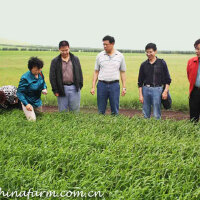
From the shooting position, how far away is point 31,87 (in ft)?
17.8

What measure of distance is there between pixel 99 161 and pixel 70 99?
9.45 ft

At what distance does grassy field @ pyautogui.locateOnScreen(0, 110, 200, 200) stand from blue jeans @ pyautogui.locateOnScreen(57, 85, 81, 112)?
3.06ft

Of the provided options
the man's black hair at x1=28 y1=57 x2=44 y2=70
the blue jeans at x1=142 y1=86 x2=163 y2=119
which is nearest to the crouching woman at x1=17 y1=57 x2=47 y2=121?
the man's black hair at x1=28 y1=57 x2=44 y2=70

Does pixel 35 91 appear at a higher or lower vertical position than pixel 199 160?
higher

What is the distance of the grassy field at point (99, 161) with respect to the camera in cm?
296

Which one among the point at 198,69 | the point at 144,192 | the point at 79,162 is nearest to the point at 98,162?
the point at 79,162

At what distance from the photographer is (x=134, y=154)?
12.8 feet

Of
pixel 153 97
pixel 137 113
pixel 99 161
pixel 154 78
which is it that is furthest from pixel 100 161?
pixel 137 113

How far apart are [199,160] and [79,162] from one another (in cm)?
176

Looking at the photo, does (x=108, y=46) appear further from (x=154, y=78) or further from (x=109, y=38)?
(x=154, y=78)

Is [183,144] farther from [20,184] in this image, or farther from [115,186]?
[20,184]

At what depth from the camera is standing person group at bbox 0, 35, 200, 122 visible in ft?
18.1

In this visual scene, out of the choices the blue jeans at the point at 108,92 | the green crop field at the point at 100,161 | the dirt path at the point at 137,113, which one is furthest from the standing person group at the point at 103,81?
the dirt path at the point at 137,113

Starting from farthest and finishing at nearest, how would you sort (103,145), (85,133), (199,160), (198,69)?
1. (198,69)
2. (85,133)
3. (103,145)
4. (199,160)
